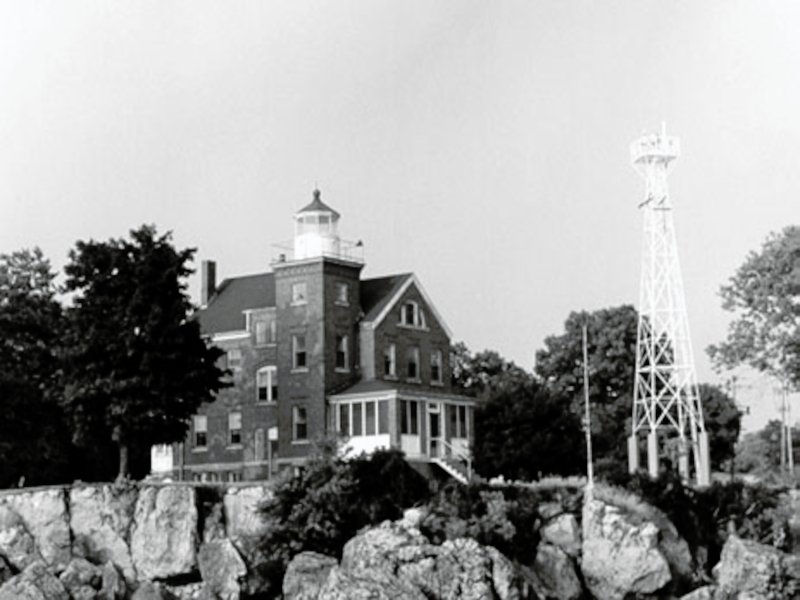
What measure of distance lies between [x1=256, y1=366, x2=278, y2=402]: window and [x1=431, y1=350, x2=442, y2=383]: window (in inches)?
263

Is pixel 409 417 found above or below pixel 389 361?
below

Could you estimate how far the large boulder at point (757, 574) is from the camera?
128 feet

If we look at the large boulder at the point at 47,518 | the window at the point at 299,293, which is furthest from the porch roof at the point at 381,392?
the large boulder at the point at 47,518

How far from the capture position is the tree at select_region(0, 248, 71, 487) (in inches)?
1946

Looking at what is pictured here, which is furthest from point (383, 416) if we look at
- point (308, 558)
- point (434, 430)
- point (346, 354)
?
point (308, 558)

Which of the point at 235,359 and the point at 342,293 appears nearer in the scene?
the point at 342,293

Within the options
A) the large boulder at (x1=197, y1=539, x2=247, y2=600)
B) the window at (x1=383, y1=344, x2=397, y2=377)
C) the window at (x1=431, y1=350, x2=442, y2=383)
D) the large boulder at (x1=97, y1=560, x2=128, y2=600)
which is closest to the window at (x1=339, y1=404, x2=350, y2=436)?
the window at (x1=383, y1=344, x2=397, y2=377)

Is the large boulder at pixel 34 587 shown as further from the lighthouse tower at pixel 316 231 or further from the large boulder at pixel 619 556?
the lighthouse tower at pixel 316 231

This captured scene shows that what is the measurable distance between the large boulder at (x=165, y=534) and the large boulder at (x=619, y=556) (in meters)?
11.7

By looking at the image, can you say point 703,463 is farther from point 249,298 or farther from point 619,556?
point 249,298

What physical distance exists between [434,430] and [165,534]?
1672cm

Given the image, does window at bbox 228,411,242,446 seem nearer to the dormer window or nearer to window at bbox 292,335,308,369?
window at bbox 292,335,308,369

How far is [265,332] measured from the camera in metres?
59.7

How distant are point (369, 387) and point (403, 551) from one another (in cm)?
1783
